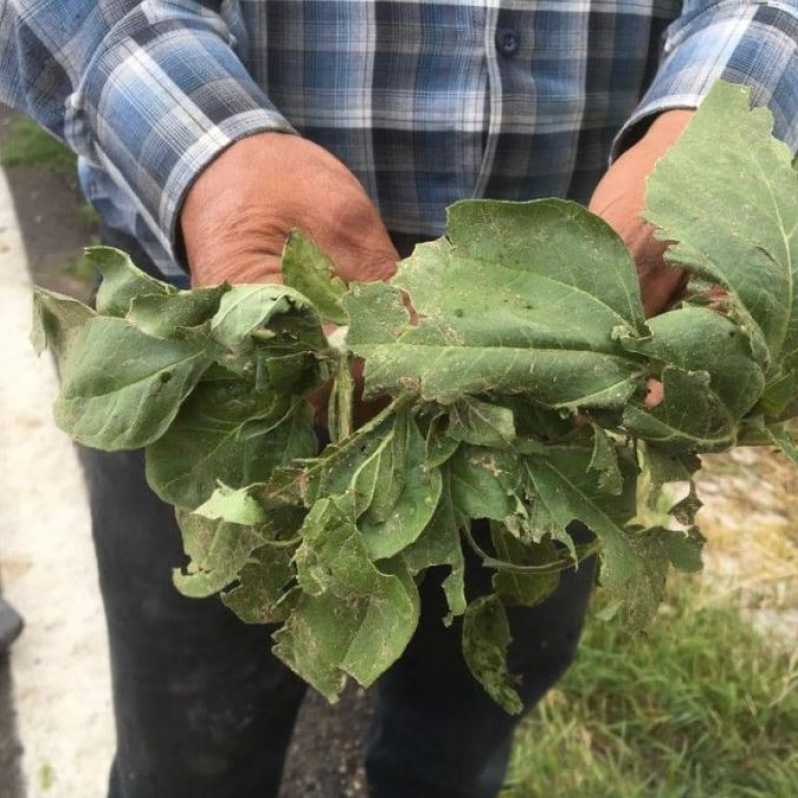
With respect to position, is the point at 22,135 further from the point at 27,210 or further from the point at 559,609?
the point at 559,609

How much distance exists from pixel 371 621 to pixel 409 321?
19 centimetres

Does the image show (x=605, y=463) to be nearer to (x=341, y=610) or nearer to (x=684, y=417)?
(x=684, y=417)

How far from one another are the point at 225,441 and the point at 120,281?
128mm

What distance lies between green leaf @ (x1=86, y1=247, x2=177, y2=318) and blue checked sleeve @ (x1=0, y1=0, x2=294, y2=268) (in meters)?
0.22

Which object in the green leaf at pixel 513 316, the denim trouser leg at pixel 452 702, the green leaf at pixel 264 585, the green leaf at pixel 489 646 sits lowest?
the denim trouser leg at pixel 452 702

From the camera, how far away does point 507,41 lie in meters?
1.04

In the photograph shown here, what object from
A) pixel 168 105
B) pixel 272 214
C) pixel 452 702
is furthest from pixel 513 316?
pixel 452 702

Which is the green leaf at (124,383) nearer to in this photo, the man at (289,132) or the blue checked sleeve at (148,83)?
the man at (289,132)

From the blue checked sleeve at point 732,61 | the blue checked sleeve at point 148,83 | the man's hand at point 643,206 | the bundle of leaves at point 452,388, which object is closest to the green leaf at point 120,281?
the bundle of leaves at point 452,388

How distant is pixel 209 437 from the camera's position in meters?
0.77

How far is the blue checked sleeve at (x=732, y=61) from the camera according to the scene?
3.14 ft

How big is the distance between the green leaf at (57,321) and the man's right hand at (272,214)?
0.39ft

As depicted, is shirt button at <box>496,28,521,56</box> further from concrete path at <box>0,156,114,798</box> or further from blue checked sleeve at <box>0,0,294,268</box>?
concrete path at <box>0,156,114,798</box>

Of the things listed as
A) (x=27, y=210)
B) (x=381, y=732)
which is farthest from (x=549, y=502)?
(x=27, y=210)
